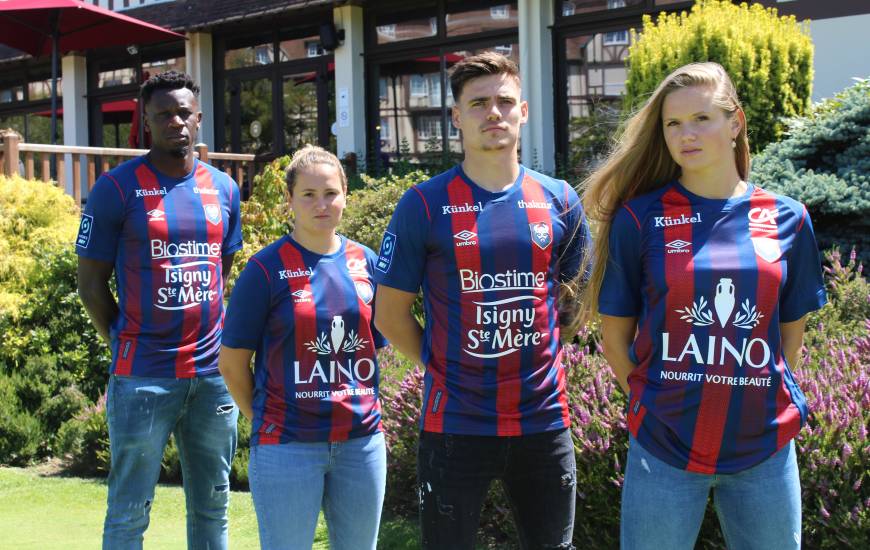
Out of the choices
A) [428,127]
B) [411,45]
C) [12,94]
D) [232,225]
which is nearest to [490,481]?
[232,225]

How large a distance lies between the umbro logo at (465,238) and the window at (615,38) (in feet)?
32.4

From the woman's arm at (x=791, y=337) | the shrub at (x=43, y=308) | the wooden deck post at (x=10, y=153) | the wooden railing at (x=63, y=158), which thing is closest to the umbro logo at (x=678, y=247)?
the woman's arm at (x=791, y=337)

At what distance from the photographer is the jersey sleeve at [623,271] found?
311 cm

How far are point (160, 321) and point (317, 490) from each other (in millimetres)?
1188

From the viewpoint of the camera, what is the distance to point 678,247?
3018 mm

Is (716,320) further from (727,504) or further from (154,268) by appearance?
(154,268)

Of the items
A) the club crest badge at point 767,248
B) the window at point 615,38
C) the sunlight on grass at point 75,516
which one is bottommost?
the sunlight on grass at point 75,516

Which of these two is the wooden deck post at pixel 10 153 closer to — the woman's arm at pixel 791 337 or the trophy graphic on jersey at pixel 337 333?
the trophy graphic on jersey at pixel 337 333

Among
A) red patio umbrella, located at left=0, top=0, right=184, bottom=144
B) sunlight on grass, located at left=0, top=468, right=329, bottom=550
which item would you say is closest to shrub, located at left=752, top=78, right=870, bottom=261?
sunlight on grass, located at left=0, top=468, right=329, bottom=550

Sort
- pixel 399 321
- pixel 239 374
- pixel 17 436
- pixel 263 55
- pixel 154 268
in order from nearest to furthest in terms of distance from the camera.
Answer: pixel 399 321
pixel 239 374
pixel 154 268
pixel 17 436
pixel 263 55

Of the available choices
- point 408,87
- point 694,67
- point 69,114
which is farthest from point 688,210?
point 69,114

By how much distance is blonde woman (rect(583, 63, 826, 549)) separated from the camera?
2936 mm

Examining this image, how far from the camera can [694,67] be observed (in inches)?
124

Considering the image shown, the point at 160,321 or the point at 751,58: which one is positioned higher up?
the point at 751,58
